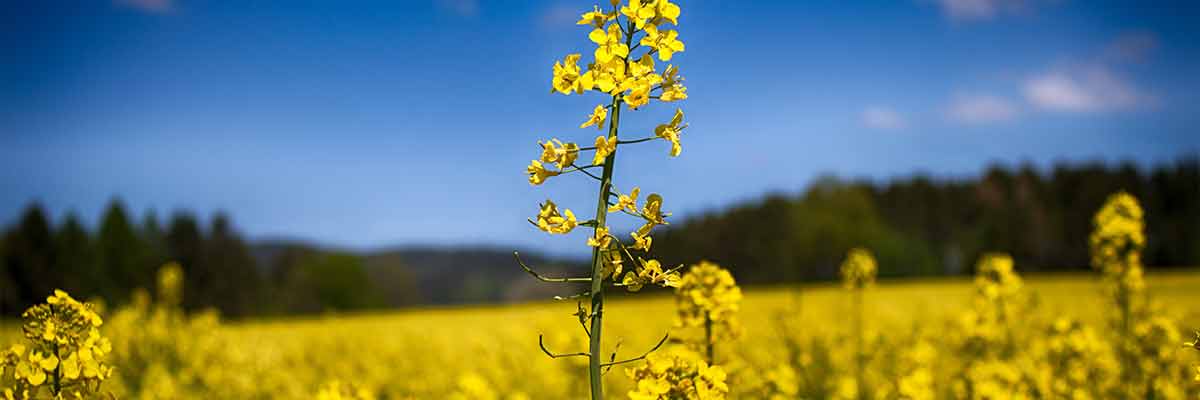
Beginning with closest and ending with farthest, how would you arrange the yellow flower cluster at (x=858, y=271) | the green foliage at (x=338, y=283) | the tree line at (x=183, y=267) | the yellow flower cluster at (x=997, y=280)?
the yellow flower cluster at (x=997, y=280), the yellow flower cluster at (x=858, y=271), the tree line at (x=183, y=267), the green foliage at (x=338, y=283)

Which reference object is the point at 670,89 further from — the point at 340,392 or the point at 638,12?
the point at 340,392

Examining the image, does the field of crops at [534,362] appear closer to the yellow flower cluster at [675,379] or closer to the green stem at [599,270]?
the yellow flower cluster at [675,379]

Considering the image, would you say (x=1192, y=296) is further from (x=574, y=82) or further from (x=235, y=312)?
(x=235, y=312)

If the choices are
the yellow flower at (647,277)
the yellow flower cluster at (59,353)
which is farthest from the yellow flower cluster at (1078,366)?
the yellow flower cluster at (59,353)

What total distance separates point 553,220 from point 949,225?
54140mm

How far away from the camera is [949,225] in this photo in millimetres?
51625

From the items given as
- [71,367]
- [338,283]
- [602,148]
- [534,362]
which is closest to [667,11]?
[602,148]

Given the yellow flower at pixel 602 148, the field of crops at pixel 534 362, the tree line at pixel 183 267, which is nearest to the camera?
the yellow flower at pixel 602 148

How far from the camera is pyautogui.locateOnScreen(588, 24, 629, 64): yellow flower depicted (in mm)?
2184

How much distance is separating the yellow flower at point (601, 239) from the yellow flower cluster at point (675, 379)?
606 millimetres

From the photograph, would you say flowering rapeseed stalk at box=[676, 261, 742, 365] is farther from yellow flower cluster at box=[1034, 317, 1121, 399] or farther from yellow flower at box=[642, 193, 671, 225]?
yellow flower cluster at box=[1034, 317, 1121, 399]

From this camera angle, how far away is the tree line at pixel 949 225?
46500 millimetres

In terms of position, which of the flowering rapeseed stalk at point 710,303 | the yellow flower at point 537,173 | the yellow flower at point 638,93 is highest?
the yellow flower at point 638,93

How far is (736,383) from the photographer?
3863 millimetres
